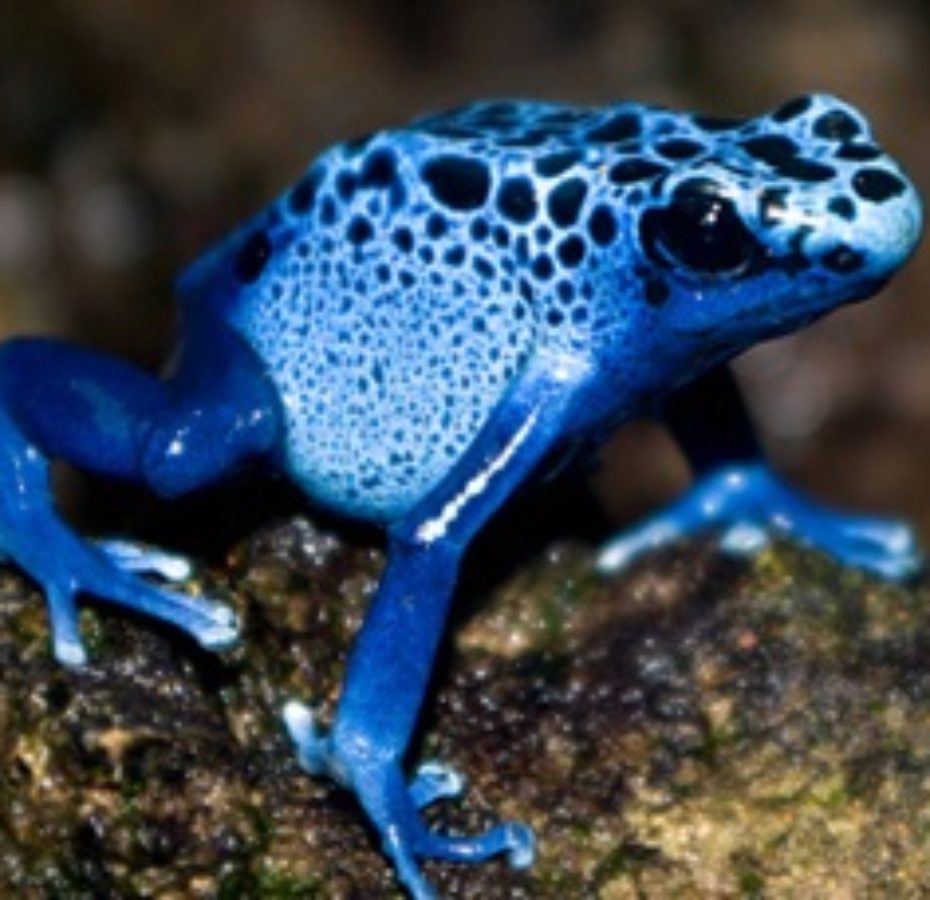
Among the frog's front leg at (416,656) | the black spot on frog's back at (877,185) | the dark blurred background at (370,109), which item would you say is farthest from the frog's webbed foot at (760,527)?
the dark blurred background at (370,109)

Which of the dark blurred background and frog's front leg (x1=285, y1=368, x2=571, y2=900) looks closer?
frog's front leg (x1=285, y1=368, x2=571, y2=900)

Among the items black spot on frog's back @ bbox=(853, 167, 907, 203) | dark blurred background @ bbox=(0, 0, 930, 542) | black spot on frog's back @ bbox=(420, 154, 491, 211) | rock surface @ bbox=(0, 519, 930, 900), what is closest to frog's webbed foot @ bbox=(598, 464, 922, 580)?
rock surface @ bbox=(0, 519, 930, 900)

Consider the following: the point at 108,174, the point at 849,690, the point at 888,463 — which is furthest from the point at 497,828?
the point at 108,174

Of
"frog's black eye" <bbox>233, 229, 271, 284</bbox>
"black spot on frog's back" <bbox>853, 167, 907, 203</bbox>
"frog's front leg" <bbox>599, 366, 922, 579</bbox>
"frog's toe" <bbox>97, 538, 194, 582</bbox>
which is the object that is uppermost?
"frog's black eye" <bbox>233, 229, 271, 284</bbox>

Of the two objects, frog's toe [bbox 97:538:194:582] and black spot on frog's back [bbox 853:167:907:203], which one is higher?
black spot on frog's back [bbox 853:167:907:203]

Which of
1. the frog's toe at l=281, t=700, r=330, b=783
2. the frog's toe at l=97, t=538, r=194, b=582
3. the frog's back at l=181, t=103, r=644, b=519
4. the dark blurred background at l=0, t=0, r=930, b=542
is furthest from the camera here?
the dark blurred background at l=0, t=0, r=930, b=542

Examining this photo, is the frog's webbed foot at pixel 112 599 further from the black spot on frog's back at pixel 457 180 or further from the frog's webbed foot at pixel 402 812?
the black spot on frog's back at pixel 457 180

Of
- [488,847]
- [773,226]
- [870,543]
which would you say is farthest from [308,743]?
[870,543]

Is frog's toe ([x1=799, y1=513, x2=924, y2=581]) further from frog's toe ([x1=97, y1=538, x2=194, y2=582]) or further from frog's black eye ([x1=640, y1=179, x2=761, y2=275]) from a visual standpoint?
frog's toe ([x1=97, y1=538, x2=194, y2=582])
